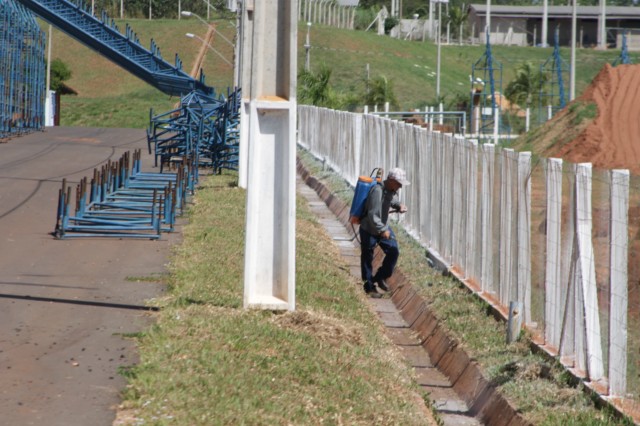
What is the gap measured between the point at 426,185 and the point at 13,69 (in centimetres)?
2914

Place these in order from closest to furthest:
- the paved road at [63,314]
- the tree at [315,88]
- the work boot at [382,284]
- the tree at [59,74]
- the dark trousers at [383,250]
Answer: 1. the paved road at [63,314]
2. the dark trousers at [383,250]
3. the work boot at [382,284]
4. the tree at [315,88]
5. the tree at [59,74]

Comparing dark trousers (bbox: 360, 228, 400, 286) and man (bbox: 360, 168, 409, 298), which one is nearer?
man (bbox: 360, 168, 409, 298)

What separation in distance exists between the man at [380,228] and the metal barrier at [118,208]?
3196 mm

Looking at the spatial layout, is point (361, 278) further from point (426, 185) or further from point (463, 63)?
point (463, 63)

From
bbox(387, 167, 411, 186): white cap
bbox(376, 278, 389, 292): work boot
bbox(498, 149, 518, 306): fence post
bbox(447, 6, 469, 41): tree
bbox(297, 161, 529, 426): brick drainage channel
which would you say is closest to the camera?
bbox(297, 161, 529, 426): brick drainage channel

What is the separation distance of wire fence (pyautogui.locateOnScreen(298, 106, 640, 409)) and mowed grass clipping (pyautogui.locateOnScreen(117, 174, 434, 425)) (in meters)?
1.32

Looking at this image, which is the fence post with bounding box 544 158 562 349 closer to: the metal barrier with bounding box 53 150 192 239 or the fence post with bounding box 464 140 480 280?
the fence post with bounding box 464 140 480 280

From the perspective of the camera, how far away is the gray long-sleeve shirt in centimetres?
1384

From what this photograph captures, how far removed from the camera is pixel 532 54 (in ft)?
327

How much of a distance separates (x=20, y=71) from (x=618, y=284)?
3774 cm

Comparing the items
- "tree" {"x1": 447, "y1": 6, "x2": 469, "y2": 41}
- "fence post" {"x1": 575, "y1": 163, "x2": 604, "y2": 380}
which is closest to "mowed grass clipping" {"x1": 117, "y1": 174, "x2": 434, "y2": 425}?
"fence post" {"x1": 575, "y1": 163, "x2": 604, "y2": 380}

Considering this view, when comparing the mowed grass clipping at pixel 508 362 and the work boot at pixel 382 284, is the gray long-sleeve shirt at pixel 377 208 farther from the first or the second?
the mowed grass clipping at pixel 508 362

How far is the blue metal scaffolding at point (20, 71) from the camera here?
39.9 meters

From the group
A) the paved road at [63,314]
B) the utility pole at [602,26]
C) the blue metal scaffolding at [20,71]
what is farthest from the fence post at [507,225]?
the utility pole at [602,26]
